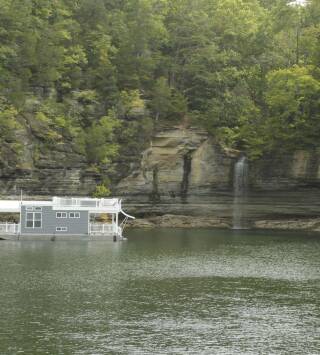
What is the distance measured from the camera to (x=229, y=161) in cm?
9025

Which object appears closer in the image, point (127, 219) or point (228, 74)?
point (127, 219)

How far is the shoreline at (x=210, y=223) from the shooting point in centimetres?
8575

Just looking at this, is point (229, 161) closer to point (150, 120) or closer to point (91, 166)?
point (150, 120)

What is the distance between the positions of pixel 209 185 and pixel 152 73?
2134cm

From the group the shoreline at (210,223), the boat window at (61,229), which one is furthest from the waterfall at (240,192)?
the boat window at (61,229)

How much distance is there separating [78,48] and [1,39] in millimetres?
10218

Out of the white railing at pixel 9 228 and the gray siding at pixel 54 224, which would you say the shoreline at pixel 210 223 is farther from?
the white railing at pixel 9 228

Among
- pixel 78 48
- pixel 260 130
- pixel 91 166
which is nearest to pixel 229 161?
pixel 260 130

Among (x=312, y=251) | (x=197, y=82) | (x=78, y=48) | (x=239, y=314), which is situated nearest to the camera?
(x=239, y=314)

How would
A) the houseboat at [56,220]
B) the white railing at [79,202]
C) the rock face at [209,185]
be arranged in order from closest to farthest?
1. the houseboat at [56,220]
2. the white railing at [79,202]
3. the rock face at [209,185]

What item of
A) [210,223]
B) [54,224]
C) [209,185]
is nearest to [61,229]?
[54,224]

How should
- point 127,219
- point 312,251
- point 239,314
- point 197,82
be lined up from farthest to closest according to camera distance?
1. point 197,82
2. point 127,219
3. point 312,251
4. point 239,314

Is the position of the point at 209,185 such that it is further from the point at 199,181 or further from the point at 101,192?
the point at 101,192

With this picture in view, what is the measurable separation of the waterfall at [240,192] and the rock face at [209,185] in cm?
46
